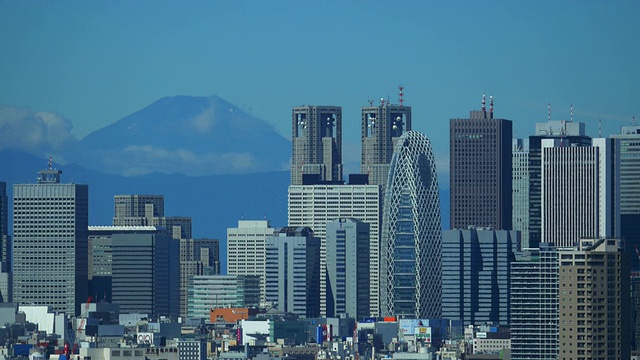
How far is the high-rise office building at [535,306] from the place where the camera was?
141 m

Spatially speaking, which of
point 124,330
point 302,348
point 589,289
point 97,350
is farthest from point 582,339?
point 124,330

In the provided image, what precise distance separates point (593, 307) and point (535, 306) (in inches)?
650

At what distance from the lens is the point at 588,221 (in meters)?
198

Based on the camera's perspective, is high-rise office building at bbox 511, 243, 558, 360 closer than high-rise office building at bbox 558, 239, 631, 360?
No

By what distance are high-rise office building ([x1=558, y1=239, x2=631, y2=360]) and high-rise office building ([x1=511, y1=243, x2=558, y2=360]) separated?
9044 mm

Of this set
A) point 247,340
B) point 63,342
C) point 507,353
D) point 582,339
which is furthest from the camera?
point 247,340

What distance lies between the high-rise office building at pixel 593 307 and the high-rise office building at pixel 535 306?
904 cm

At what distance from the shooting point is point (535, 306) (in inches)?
5669

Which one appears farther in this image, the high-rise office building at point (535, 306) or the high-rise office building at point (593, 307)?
the high-rise office building at point (535, 306)

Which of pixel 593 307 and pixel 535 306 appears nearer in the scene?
pixel 593 307

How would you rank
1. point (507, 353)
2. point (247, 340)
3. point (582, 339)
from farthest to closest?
1. point (247, 340)
2. point (507, 353)
3. point (582, 339)

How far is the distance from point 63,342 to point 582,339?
2220 inches

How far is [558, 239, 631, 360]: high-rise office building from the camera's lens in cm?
12731

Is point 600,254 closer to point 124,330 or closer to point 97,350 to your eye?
point 97,350
